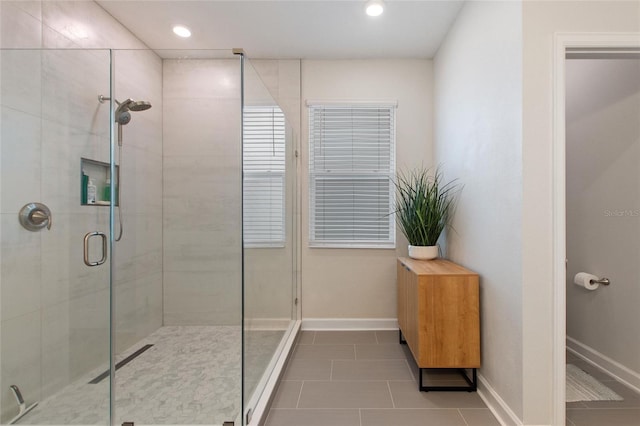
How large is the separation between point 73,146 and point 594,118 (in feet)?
11.7

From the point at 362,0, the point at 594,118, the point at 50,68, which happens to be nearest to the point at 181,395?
the point at 50,68

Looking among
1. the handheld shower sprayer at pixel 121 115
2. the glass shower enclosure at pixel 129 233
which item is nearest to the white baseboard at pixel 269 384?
the glass shower enclosure at pixel 129 233

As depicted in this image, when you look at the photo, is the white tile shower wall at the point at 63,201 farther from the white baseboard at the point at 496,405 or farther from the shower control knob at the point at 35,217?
the white baseboard at the point at 496,405

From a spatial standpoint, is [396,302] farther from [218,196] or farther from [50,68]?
[50,68]

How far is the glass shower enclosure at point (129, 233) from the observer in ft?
5.04

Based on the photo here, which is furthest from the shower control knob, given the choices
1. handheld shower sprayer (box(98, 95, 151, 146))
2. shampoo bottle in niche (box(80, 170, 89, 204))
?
handheld shower sprayer (box(98, 95, 151, 146))

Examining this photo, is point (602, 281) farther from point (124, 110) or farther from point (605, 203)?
point (124, 110)

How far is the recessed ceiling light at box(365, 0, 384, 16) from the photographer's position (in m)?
2.05

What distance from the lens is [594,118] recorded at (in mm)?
2137

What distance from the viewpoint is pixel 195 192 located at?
5.83ft

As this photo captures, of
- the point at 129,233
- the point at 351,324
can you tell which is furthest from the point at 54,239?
the point at 351,324

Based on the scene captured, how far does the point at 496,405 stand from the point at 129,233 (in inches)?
91.0

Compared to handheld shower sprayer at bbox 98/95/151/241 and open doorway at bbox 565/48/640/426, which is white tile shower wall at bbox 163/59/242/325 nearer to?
handheld shower sprayer at bbox 98/95/151/241

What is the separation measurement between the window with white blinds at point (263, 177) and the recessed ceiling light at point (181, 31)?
43.3 inches
